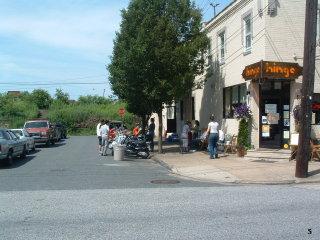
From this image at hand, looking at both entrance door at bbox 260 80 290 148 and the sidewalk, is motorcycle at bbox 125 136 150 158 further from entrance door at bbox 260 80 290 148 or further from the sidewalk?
entrance door at bbox 260 80 290 148

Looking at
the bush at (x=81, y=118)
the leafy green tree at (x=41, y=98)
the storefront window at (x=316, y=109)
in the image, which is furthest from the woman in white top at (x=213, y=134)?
the leafy green tree at (x=41, y=98)

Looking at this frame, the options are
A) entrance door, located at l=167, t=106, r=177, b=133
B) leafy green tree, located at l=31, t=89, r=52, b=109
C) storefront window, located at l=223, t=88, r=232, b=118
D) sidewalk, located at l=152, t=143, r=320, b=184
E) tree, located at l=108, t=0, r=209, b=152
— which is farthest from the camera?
leafy green tree, located at l=31, t=89, r=52, b=109

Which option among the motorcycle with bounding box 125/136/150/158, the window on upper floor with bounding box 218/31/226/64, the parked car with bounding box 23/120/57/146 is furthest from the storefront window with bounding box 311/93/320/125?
the parked car with bounding box 23/120/57/146

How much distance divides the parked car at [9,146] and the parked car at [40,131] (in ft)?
26.4

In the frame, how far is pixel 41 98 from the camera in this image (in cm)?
8219

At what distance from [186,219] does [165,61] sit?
11095mm

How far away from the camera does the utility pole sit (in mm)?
10609

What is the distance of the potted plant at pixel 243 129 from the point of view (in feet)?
51.4

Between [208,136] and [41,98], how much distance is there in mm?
70137

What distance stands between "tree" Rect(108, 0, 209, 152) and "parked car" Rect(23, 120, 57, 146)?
31.5 feet

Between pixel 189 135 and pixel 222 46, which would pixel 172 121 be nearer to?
pixel 189 135

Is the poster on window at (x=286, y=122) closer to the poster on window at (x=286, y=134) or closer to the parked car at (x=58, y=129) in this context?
the poster on window at (x=286, y=134)

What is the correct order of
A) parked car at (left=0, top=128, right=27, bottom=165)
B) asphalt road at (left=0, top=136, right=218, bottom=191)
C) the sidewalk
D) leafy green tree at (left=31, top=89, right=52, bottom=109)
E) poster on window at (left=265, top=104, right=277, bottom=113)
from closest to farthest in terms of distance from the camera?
asphalt road at (left=0, top=136, right=218, bottom=191), the sidewalk, parked car at (left=0, top=128, right=27, bottom=165), poster on window at (left=265, top=104, right=277, bottom=113), leafy green tree at (left=31, top=89, right=52, bottom=109)

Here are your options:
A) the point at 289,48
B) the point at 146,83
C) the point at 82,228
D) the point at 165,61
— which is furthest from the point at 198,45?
the point at 82,228
